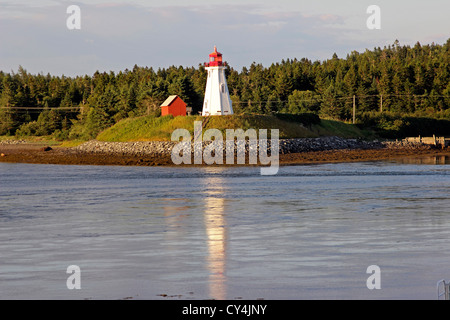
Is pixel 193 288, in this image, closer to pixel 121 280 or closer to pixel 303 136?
pixel 121 280

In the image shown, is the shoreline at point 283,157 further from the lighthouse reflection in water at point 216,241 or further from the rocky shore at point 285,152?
the lighthouse reflection in water at point 216,241

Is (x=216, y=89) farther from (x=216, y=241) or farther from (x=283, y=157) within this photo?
(x=216, y=241)

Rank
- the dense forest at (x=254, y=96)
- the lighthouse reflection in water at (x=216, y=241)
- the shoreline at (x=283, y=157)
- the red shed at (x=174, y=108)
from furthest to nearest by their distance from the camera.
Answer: the dense forest at (x=254, y=96) < the red shed at (x=174, y=108) < the shoreline at (x=283, y=157) < the lighthouse reflection in water at (x=216, y=241)

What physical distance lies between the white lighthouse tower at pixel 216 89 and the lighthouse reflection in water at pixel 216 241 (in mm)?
44018

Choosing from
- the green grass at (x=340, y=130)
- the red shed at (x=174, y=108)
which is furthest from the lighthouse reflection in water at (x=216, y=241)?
the green grass at (x=340, y=130)

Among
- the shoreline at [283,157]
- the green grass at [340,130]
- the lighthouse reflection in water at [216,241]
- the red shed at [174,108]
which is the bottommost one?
the shoreline at [283,157]

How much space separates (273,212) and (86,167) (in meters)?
39.1

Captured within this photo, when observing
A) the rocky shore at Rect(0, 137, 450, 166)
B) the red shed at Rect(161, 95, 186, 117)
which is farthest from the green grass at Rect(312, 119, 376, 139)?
the red shed at Rect(161, 95, 186, 117)

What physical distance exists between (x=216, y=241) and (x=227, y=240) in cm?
41

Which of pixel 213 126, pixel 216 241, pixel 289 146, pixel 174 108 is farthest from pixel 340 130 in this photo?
pixel 216 241

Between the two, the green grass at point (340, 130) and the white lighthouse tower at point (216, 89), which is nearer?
the white lighthouse tower at point (216, 89)

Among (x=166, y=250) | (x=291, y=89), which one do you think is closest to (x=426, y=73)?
(x=291, y=89)

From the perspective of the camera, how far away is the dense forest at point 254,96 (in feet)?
347

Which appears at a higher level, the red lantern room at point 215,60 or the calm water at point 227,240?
the red lantern room at point 215,60
